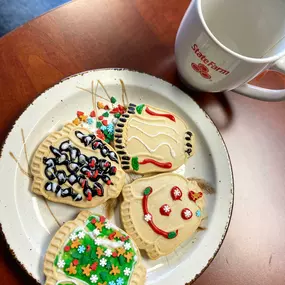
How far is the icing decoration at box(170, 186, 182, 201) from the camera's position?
2.57 feet

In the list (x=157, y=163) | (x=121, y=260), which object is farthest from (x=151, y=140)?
(x=121, y=260)

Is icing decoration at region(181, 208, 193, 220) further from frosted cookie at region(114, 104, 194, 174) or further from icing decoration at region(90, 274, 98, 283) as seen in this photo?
icing decoration at region(90, 274, 98, 283)

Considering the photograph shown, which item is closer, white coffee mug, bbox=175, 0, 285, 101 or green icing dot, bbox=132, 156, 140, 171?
white coffee mug, bbox=175, 0, 285, 101

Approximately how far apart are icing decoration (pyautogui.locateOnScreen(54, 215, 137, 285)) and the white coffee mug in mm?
379

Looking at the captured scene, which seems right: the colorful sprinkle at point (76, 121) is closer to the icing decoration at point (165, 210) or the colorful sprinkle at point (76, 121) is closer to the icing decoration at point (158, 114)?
the icing decoration at point (158, 114)

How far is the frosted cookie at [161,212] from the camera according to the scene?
76 centimetres

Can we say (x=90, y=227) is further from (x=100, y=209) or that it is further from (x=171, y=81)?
(x=171, y=81)

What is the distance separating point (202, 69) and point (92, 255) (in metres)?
0.44

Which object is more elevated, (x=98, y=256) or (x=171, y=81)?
(x=171, y=81)

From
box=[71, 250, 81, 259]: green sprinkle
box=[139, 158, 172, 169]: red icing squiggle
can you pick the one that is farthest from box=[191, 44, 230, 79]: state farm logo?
box=[71, 250, 81, 259]: green sprinkle

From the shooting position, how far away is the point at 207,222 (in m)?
0.79

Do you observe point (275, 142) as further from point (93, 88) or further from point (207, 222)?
point (93, 88)

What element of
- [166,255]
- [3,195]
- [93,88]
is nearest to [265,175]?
[166,255]

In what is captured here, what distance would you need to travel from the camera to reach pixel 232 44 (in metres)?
0.82
